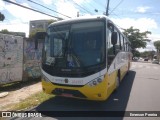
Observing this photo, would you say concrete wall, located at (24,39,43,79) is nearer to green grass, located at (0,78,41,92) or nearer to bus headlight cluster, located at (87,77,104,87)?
green grass, located at (0,78,41,92)

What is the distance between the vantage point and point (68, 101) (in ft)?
27.0

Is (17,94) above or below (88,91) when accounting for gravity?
below

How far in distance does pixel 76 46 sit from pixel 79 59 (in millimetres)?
481

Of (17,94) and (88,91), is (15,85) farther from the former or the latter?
(88,91)

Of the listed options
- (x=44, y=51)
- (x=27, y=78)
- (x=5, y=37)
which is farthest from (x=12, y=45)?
(x=44, y=51)

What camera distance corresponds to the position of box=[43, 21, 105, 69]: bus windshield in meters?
7.07

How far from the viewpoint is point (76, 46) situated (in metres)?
7.32

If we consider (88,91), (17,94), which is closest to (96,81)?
(88,91)

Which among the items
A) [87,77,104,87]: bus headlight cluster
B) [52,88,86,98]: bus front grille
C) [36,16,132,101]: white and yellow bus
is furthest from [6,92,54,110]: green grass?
[87,77,104,87]: bus headlight cluster

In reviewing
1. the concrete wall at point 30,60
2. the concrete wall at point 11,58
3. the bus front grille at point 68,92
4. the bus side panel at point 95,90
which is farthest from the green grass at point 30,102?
the concrete wall at point 30,60

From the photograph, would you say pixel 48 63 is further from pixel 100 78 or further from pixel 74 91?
pixel 100 78

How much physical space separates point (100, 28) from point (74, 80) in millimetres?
1889

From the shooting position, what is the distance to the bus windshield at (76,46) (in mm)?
7070

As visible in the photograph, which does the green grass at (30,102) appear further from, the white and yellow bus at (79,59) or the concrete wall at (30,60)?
the concrete wall at (30,60)
